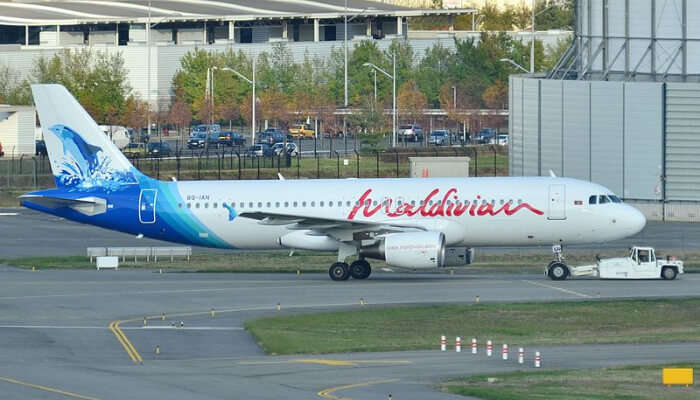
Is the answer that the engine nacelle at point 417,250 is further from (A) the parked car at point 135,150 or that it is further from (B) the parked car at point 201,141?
(B) the parked car at point 201,141

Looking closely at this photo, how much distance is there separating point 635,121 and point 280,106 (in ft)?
283

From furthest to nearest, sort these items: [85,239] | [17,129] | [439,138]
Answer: [439,138]
[17,129]
[85,239]

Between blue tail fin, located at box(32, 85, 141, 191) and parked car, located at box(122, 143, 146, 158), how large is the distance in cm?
6656

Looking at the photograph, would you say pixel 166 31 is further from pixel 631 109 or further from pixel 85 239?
pixel 85 239

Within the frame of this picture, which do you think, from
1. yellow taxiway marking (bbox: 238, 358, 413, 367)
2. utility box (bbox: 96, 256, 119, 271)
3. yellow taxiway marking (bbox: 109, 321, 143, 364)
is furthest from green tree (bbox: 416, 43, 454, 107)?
yellow taxiway marking (bbox: 238, 358, 413, 367)

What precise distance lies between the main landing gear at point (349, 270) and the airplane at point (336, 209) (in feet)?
0.14

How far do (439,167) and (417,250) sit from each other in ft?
139

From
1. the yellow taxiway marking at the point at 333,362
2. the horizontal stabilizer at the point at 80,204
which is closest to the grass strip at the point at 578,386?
the yellow taxiway marking at the point at 333,362

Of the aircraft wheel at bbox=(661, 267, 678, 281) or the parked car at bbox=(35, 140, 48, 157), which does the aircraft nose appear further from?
the parked car at bbox=(35, 140, 48, 157)

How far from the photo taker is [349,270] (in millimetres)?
59812

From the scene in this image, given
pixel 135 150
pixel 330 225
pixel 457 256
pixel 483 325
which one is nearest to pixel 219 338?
pixel 483 325

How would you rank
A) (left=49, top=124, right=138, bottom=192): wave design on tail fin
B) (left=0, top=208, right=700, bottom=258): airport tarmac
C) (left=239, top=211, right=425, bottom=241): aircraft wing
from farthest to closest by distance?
(left=0, top=208, right=700, bottom=258): airport tarmac
(left=49, top=124, right=138, bottom=192): wave design on tail fin
(left=239, top=211, right=425, bottom=241): aircraft wing

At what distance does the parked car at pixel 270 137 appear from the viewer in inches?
6038

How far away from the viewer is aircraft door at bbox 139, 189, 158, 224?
201ft
